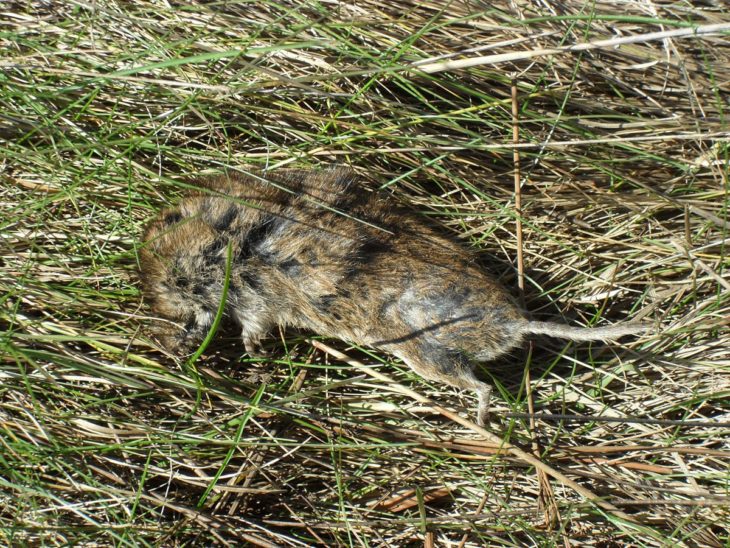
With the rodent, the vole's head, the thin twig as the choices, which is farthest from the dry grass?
the rodent

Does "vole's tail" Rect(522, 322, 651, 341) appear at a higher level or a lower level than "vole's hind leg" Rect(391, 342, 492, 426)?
higher

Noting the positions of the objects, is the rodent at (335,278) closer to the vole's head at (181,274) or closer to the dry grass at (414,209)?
the vole's head at (181,274)

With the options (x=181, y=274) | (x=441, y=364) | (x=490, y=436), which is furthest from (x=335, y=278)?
(x=490, y=436)

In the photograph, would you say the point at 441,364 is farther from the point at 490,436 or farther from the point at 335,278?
the point at 335,278

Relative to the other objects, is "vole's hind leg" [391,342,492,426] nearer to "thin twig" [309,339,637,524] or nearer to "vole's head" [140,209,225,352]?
"thin twig" [309,339,637,524]

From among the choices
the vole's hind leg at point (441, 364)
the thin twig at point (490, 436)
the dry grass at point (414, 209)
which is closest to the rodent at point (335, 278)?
the vole's hind leg at point (441, 364)

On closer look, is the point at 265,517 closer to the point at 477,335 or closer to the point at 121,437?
the point at 121,437
